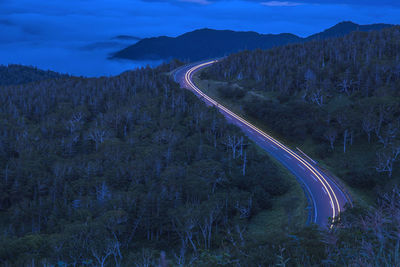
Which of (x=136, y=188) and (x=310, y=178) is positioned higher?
(x=310, y=178)

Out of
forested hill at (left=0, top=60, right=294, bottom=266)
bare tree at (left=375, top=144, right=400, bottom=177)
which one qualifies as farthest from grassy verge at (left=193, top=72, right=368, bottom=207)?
forested hill at (left=0, top=60, right=294, bottom=266)

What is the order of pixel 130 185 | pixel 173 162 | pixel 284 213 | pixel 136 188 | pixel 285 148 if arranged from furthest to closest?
pixel 285 148
pixel 173 162
pixel 130 185
pixel 136 188
pixel 284 213

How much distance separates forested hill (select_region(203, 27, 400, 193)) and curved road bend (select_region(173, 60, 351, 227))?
14.6 ft

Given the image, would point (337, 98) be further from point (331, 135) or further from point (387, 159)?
point (387, 159)

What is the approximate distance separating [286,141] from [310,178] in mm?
18885

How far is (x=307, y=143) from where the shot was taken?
210 feet

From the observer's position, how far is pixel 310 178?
48.1 meters

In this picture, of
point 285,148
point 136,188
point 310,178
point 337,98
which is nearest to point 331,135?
point 285,148

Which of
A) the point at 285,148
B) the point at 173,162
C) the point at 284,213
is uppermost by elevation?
the point at 285,148

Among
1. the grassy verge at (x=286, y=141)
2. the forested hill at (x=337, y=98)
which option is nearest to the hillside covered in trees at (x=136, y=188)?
the grassy verge at (x=286, y=141)

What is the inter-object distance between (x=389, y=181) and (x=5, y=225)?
57041 millimetres

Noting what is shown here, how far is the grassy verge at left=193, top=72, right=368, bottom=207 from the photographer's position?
44.7m

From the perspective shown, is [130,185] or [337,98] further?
[337,98]

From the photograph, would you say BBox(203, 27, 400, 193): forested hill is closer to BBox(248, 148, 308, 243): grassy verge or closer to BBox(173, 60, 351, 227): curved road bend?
BBox(173, 60, 351, 227): curved road bend
